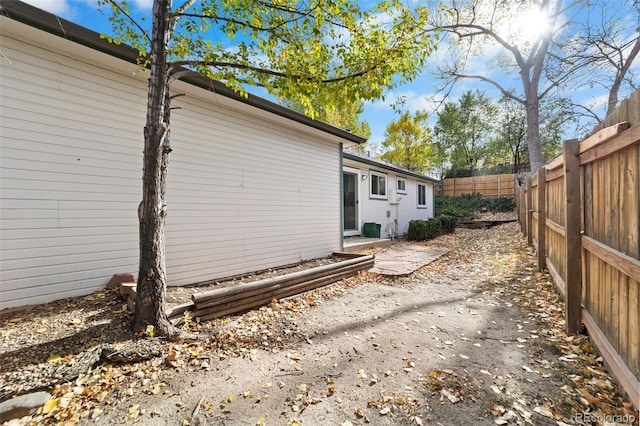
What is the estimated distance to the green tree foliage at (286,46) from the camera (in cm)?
308

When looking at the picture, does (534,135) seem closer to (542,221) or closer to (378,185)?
(378,185)

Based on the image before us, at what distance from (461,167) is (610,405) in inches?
1050

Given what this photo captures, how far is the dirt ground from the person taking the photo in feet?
6.24

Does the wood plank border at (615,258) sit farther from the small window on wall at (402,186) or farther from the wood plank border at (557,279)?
the small window on wall at (402,186)

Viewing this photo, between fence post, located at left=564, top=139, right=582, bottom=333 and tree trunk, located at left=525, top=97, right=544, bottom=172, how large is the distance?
32.5 feet

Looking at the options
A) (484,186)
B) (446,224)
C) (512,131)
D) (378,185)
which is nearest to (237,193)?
(378,185)

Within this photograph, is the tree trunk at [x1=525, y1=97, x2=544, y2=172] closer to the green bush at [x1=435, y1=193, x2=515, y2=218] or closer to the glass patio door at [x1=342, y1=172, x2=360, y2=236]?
the green bush at [x1=435, y1=193, x2=515, y2=218]

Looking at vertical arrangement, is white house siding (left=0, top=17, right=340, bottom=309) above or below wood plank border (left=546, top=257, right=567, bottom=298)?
above

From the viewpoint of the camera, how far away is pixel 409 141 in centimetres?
2217

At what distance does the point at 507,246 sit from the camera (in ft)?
26.9

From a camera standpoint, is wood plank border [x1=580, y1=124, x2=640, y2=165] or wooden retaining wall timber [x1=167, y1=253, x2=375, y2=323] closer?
wood plank border [x1=580, y1=124, x2=640, y2=165]

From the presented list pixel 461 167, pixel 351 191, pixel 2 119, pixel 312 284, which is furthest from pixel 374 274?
pixel 461 167

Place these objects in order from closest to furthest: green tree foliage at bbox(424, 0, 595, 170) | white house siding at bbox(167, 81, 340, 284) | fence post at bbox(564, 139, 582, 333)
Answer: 1. fence post at bbox(564, 139, 582, 333)
2. white house siding at bbox(167, 81, 340, 284)
3. green tree foliage at bbox(424, 0, 595, 170)

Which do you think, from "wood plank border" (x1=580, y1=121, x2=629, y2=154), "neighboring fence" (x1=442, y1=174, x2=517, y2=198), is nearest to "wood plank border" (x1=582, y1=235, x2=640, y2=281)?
"wood plank border" (x1=580, y1=121, x2=629, y2=154)
